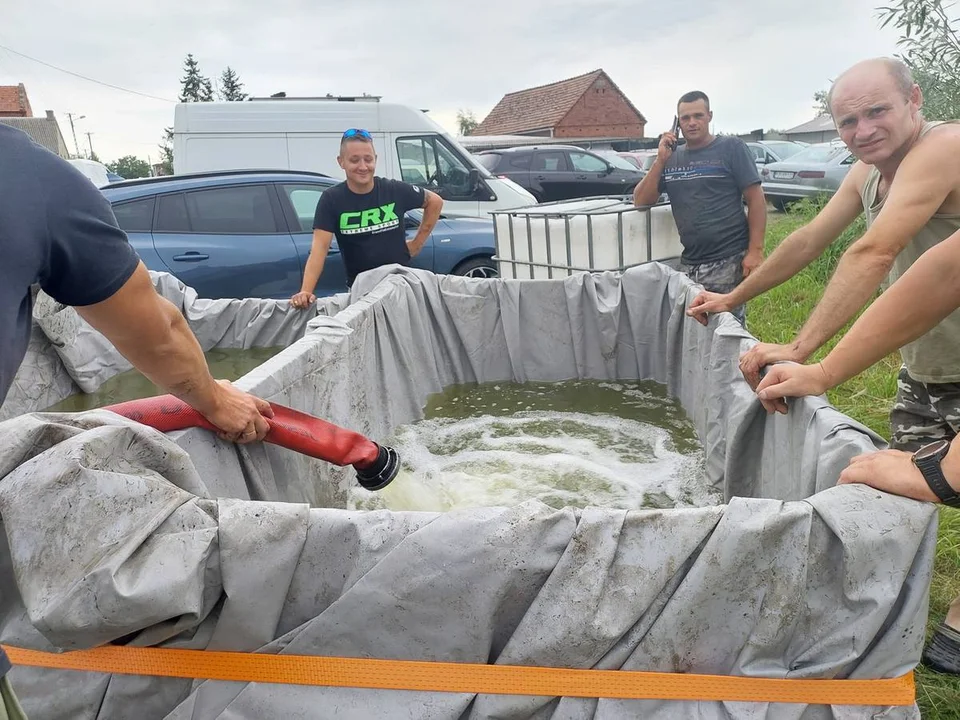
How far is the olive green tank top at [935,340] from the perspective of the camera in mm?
2256

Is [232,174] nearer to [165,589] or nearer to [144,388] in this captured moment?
[144,388]

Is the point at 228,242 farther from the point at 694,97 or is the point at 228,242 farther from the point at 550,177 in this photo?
the point at 550,177

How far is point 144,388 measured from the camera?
14.7 feet

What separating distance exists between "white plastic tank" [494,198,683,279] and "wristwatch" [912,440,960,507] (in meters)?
3.51

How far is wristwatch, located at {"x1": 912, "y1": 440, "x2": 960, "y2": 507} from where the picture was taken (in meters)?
1.32

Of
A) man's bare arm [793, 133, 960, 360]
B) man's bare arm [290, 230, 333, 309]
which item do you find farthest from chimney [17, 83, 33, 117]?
man's bare arm [290, 230, 333, 309]

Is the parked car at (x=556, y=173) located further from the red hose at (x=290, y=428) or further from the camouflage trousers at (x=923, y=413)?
the red hose at (x=290, y=428)

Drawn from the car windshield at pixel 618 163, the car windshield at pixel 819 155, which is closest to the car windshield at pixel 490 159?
the car windshield at pixel 618 163

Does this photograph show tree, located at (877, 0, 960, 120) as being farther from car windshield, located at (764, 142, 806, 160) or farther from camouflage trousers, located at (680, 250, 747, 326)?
car windshield, located at (764, 142, 806, 160)

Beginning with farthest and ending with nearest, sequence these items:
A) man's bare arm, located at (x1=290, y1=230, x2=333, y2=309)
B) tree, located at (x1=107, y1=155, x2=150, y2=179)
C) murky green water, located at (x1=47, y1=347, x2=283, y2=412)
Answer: tree, located at (x1=107, y1=155, x2=150, y2=179), man's bare arm, located at (x1=290, y1=230, x2=333, y2=309), murky green water, located at (x1=47, y1=347, x2=283, y2=412)

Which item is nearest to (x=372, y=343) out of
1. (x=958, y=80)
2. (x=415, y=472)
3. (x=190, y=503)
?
(x=415, y=472)

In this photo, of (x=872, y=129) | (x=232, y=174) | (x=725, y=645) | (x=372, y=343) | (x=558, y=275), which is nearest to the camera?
(x=725, y=645)

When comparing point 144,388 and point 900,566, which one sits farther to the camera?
point 144,388

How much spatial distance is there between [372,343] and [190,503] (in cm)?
248
